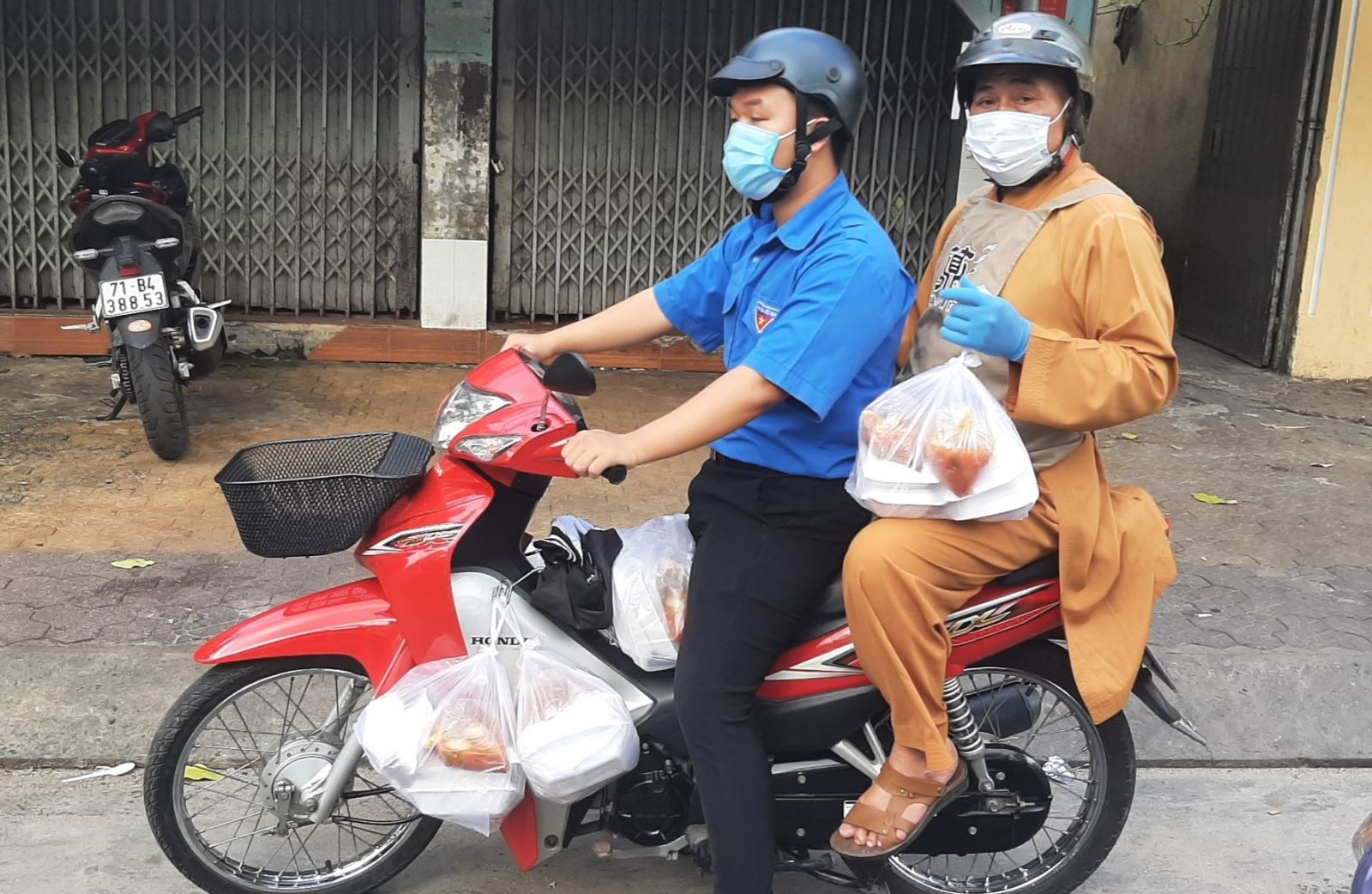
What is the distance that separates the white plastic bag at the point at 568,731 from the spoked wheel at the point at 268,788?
417 millimetres

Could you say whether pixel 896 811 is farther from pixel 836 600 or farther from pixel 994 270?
pixel 994 270

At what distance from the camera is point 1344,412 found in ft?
25.6

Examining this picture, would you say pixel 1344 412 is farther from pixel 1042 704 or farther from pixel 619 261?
pixel 1042 704

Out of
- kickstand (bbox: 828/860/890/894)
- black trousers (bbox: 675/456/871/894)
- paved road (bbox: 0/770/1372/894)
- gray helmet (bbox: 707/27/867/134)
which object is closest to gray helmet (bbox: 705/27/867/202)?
gray helmet (bbox: 707/27/867/134)

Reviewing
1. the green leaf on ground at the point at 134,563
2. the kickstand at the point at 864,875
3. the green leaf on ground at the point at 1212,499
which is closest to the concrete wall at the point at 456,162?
the green leaf on ground at the point at 134,563

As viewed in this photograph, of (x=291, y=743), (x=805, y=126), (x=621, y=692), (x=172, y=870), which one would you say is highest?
(x=805, y=126)

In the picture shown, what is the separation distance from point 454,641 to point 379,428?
3.87 m

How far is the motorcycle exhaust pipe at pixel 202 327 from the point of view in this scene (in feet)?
20.2

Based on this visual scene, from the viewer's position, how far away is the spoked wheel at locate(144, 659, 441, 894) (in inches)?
114

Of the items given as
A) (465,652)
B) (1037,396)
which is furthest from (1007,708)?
(465,652)

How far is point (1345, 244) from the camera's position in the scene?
27.4ft

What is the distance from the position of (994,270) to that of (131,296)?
4.12 metres

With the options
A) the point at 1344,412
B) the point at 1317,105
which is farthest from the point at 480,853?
the point at 1317,105

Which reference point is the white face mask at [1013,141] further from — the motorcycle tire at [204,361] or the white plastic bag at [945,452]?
the motorcycle tire at [204,361]
